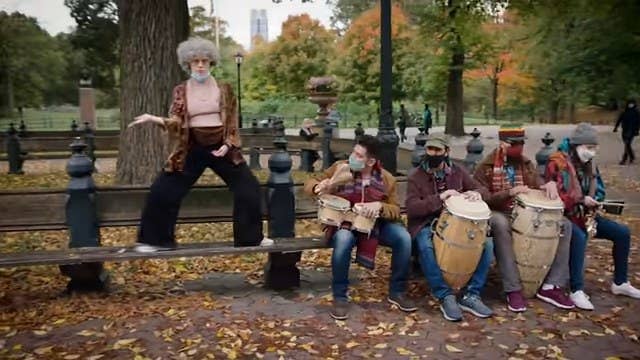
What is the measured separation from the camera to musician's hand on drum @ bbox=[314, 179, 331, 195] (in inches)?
179

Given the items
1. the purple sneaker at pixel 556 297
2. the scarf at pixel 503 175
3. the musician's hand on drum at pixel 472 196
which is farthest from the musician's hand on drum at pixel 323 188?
the purple sneaker at pixel 556 297

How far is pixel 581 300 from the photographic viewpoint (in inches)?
185

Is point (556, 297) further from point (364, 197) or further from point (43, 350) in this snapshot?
point (43, 350)

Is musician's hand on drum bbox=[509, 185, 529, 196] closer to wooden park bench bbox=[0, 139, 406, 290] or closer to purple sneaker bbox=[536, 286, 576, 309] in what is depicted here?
purple sneaker bbox=[536, 286, 576, 309]

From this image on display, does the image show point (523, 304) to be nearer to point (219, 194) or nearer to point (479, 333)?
point (479, 333)

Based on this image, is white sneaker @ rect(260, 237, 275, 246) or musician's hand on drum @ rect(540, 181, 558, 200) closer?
musician's hand on drum @ rect(540, 181, 558, 200)

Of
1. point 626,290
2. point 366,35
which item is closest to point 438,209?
point 626,290

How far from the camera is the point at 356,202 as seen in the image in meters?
4.62

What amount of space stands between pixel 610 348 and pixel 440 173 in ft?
5.61

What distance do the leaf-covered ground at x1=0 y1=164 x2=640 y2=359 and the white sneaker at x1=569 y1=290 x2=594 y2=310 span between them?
60 mm

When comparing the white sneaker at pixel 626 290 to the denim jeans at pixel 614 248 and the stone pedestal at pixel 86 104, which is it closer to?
the denim jeans at pixel 614 248

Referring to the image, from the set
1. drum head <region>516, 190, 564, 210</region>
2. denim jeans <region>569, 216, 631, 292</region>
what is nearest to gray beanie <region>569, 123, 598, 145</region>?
drum head <region>516, 190, 564, 210</region>

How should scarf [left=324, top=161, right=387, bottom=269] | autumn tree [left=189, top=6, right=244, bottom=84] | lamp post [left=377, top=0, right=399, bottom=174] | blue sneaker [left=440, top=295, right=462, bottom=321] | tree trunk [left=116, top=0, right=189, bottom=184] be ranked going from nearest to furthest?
1. blue sneaker [left=440, top=295, right=462, bottom=321]
2. scarf [left=324, top=161, right=387, bottom=269]
3. lamp post [left=377, top=0, right=399, bottom=174]
4. tree trunk [left=116, top=0, right=189, bottom=184]
5. autumn tree [left=189, top=6, right=244, bottom=84]

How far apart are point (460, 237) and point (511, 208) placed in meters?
0.73
